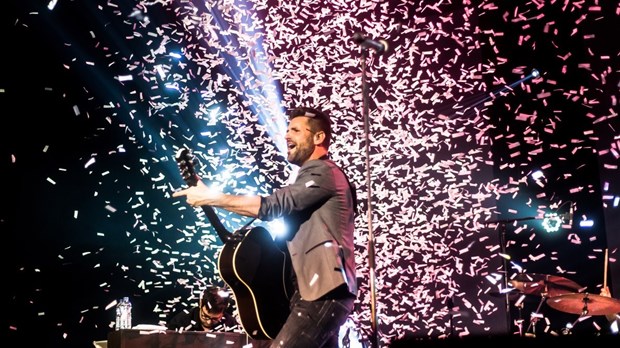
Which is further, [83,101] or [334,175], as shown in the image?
[83,101]

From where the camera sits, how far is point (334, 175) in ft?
10.9

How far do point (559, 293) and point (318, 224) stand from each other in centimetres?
391

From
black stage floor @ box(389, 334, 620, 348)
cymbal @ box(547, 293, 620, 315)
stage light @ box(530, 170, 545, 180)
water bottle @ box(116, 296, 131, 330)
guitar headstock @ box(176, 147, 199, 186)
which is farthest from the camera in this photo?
stage light @ box(530, 170, 545, 180)

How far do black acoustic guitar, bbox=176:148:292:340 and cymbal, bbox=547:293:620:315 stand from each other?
365 centimetres

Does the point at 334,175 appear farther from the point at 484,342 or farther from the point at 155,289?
the point at 155,289

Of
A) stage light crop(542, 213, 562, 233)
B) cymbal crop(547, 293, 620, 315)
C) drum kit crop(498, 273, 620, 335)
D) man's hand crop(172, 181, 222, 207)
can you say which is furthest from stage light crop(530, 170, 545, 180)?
man's hand crop(172, 181, 222, 207)

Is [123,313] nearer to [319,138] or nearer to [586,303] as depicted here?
[319,138]

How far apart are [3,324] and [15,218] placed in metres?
1.06

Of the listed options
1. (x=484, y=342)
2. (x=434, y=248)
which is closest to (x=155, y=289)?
(x=434, y=248)

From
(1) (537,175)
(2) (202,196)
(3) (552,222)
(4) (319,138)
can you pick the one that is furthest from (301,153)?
(1) (537,175)

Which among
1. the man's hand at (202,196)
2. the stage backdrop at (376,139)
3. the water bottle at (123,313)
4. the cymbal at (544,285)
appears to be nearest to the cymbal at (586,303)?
the cymbal at (544,285)

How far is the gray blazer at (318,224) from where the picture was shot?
122 inches

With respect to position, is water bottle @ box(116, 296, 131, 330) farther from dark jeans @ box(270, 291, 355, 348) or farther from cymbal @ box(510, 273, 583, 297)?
dark jeans @ box(270, 291, 355, 348)

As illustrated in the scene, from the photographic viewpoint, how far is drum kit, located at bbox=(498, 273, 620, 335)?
5941 millimetres
